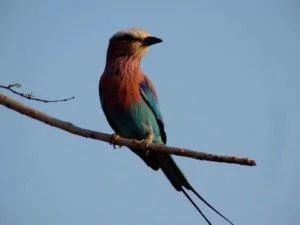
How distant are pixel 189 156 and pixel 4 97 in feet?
4.55

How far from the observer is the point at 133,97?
5.73 meters

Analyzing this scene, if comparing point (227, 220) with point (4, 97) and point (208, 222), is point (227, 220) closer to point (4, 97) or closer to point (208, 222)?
point (208, 222)

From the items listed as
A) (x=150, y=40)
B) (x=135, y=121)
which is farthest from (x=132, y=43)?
(x=135, y=121)

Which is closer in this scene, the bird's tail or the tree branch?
the tree branch

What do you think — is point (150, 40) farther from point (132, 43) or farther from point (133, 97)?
point (133, 97)

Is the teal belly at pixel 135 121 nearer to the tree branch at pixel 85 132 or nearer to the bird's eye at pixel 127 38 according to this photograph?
the bird's eye at pixel 127 38

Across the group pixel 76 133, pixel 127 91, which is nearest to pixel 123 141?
pixel 76 133

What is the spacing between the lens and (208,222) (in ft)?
13.8

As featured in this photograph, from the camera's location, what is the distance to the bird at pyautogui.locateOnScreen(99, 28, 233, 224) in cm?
568

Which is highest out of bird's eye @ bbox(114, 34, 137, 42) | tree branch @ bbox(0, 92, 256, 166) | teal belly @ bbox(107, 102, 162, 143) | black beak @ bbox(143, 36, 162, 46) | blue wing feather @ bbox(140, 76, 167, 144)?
bird's eye @ bbox(114, 34, 137, 42)

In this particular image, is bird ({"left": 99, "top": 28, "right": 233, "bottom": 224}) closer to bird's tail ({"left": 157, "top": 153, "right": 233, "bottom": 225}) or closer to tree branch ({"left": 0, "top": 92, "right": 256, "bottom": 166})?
bird's tail ({"left": 157, "top": 153, "right": 233, "bottom": 225})

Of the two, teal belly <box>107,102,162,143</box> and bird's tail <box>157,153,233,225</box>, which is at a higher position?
teal belly <box>107,102,162,143</box>

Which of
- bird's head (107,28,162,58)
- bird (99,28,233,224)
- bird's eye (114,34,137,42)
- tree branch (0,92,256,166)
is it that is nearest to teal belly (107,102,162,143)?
bird (99,28,233,224)

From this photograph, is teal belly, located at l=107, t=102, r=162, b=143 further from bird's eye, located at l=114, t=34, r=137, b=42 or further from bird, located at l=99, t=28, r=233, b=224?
bird's eye, located at l=114, t=34, r=137, b=42
